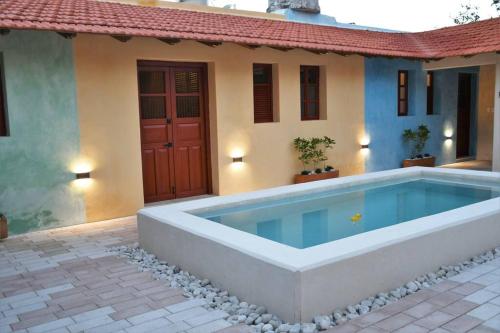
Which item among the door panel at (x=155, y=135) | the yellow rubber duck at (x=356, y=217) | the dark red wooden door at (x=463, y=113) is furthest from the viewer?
the dark red wooden door at (x=463, y=113)

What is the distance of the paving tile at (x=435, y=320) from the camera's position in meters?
4.22

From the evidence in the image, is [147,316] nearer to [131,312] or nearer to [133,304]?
[131,312]

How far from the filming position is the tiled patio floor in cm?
434

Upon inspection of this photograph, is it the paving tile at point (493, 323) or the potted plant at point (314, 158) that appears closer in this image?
the paving tile at point (493, 323)

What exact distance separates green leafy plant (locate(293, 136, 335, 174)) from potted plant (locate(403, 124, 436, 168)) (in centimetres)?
306

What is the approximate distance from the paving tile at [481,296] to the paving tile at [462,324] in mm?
435

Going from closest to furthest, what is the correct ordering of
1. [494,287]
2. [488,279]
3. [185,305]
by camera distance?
[185,305]
[494,287]
[488,279]

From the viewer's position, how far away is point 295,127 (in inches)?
477

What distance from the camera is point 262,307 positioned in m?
4.62

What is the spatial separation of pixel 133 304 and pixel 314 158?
819 centimetres

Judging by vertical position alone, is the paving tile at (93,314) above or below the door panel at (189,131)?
below

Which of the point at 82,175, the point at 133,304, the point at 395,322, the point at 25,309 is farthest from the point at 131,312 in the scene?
the point at 82,175

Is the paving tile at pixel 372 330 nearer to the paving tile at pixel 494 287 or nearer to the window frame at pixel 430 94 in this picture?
the paving tile at pixel 494 287

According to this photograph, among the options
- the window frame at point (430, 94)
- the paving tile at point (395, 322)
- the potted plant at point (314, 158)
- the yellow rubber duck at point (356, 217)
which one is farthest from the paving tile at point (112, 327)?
the window frame at point (430, 94)
